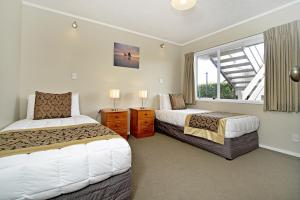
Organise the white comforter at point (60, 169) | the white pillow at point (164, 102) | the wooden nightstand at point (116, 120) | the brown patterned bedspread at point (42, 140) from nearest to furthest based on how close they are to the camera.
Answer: the white comforter at point (60, 169)
the brown patterned bedspread at point (42, 140)
the wooden nightstand at point (116, 120)
the white pillow at point (164, 102)

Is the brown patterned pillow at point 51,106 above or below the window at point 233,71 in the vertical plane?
below

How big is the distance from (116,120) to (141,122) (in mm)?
625

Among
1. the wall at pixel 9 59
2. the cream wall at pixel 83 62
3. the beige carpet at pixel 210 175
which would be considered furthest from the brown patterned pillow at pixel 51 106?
the beige carpet at pixel 210 175

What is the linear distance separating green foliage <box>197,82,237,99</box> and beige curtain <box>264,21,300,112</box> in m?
0.86

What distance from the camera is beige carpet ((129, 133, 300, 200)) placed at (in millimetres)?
1521

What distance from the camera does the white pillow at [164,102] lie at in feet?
13.1

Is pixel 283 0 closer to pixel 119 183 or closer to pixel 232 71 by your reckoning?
pixel 232 71

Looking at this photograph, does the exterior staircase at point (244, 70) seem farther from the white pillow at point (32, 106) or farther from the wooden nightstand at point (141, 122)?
the white pillow at point (32, 106)

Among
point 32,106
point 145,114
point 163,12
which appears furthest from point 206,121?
point 32,106

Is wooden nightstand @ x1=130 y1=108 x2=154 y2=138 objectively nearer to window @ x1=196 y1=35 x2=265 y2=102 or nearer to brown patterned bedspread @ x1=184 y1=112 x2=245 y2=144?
brown patterned bedspread @ x1=184 y1=112 x2=245 y2=144

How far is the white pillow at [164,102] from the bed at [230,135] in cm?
41

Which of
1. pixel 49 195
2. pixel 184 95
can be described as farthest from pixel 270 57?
pixel 49 195

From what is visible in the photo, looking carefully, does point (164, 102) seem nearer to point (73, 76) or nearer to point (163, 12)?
point (163, 12)

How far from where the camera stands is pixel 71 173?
104cm
